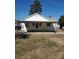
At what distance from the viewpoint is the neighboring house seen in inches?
89.4

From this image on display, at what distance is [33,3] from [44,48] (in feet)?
1.65

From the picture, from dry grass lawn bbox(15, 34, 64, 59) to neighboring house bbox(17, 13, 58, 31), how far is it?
0.26 ft

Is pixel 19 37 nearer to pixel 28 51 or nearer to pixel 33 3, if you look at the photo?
pixel 28 51

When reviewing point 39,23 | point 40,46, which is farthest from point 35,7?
point 40,46

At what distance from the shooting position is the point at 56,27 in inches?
90.0

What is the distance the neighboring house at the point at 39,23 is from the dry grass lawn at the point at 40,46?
0.26ft

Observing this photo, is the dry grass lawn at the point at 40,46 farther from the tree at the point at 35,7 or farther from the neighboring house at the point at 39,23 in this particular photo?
the tree at the point at 35,7

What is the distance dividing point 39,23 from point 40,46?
25cm

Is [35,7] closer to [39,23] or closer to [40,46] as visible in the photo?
[39,23]

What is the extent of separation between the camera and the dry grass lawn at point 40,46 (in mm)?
2256

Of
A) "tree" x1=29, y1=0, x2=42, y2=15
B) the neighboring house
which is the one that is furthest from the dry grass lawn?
"tree" x1=29, y1=0, x2=42, y2=15
